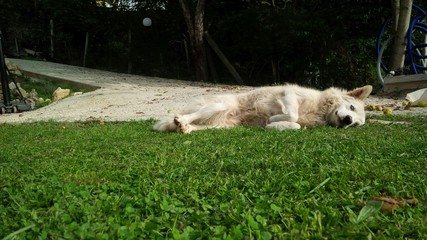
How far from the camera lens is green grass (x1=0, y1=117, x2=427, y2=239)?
6.48 ft

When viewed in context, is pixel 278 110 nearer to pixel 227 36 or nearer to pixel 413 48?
pixel 413 48

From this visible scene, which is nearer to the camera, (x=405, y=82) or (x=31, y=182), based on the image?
(x=31, y=182)

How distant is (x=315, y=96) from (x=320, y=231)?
17.1 feet

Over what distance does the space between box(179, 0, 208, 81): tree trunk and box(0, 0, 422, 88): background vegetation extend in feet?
3.56

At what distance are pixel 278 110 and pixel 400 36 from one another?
10.2 m

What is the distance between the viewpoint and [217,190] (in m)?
2.64

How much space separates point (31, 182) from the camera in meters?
2.96

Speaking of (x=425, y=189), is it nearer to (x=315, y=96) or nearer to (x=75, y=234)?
(x=75, y=234)

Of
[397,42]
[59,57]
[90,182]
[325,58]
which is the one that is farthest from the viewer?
[59,57]

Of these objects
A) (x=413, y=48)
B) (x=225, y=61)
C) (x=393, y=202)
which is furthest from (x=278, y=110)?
(x=225, y=61)

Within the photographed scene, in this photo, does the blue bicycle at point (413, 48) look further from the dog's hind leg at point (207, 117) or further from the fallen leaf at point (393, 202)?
the fallen leaf at point (393, 202)

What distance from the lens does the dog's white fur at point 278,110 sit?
641 cm

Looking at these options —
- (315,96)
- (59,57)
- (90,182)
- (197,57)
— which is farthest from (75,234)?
(59,57)

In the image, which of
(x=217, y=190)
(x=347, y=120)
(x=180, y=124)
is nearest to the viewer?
(x=217, y=190)
